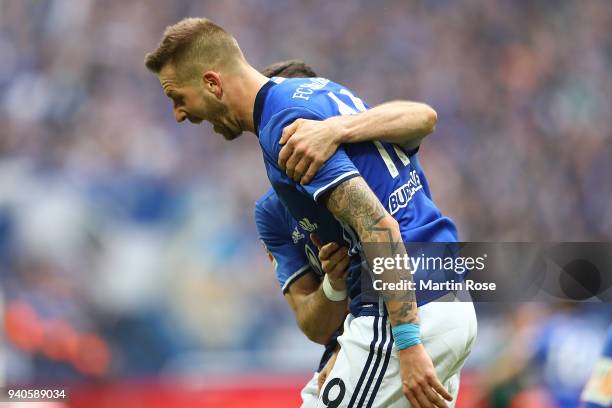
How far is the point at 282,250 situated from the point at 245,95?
101cm

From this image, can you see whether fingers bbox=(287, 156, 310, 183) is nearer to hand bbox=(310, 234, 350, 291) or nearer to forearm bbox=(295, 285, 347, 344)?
hand bbox=(310, 234, 350, 291)

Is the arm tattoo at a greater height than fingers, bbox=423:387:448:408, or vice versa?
the arm tattoo

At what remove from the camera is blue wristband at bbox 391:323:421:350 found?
11.3ft

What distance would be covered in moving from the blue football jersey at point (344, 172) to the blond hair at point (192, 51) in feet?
0.75

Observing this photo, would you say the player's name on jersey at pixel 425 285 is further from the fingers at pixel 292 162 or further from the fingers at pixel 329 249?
the fingers at pixel 292 162

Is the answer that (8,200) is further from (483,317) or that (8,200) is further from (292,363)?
(483,317)

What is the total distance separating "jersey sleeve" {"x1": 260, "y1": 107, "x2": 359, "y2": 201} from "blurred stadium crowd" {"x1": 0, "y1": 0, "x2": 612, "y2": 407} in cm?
364

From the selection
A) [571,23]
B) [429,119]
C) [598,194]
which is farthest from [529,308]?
[571,23]

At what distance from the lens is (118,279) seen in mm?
9242

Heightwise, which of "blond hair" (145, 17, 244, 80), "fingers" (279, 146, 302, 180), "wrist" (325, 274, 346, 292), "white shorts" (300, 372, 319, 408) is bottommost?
"white shorts" (300, 372, 319, 408)

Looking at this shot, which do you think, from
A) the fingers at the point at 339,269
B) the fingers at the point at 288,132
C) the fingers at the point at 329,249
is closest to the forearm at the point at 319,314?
the fingers at the point at 339,269

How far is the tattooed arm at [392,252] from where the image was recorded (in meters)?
3.41

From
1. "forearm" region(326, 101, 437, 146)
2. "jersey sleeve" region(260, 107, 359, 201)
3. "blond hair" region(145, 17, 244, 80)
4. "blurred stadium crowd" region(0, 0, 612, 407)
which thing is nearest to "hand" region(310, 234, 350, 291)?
"jersey sleeve" region(260, 107, 359, 201)

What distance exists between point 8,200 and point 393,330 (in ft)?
21.0
